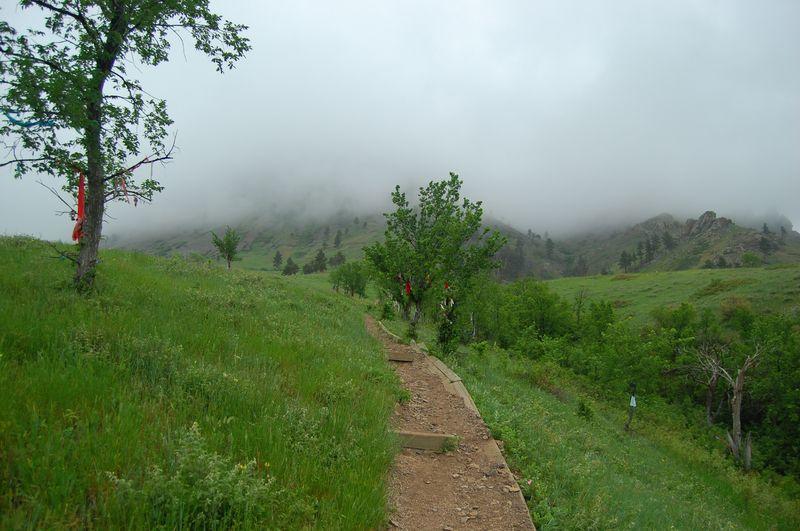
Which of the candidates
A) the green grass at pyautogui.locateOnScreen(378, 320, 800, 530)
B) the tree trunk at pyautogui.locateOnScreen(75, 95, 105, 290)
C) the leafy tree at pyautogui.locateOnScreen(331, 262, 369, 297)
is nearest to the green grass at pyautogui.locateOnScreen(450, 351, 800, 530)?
the green grass at pyautogui.locateOnScreen(378, 320, 800, 530)

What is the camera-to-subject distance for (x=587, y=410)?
21.8 m

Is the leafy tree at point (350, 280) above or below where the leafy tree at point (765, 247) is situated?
below

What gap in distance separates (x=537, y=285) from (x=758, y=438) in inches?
1201

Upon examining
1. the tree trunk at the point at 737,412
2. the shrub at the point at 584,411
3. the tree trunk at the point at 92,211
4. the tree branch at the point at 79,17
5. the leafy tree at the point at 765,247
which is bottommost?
the tree trunk at the point at 737,412

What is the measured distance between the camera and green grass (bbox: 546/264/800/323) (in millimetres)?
64188

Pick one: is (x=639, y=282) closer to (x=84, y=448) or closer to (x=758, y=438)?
(x=758, y=438)

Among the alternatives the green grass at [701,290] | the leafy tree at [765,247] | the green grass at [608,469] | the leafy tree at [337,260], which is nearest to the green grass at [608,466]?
the green grass at [608,469]

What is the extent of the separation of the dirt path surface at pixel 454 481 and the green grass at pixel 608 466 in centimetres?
33

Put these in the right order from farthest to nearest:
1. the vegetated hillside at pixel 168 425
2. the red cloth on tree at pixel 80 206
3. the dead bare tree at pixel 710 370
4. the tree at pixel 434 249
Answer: the dead bare tree at pixel 710 370, the tree at pixel 434 249, the red cloth on tree at pixel 80 206, the vegetated hillside at pixel 168 425

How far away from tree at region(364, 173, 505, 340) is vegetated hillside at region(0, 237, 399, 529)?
10.3 metres

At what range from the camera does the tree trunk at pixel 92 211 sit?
838cm

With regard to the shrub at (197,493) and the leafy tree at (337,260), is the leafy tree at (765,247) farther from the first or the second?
the shrub at (197,493)

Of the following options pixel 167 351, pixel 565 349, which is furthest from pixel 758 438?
pixel 167 351

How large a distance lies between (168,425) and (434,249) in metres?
15.3
